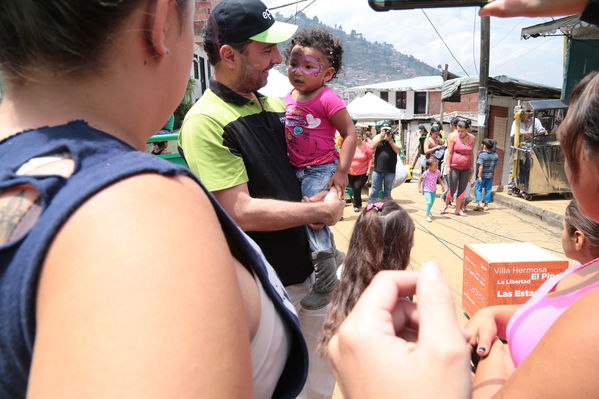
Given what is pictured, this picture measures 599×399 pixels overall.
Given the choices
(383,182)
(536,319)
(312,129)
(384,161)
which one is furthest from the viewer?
(383,182)

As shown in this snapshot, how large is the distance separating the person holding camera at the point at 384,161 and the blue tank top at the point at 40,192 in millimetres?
9205

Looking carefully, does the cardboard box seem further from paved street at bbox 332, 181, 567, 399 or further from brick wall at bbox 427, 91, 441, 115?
brick wall at bbox 427, 91, 441, 115

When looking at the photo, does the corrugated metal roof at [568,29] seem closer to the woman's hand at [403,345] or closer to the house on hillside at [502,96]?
the house on hillside at [502,96]

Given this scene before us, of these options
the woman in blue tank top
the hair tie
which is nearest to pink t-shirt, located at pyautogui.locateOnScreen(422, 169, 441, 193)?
the hair tie

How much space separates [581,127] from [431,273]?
79 centimetres

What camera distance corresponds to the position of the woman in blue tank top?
18.2 inches

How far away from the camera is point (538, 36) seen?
901cm

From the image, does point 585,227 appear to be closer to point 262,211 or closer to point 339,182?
point 339,182

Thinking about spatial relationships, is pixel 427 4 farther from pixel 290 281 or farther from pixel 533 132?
pixel 533 132

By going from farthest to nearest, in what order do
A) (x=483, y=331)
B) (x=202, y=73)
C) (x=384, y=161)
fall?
(x=202, y=73) < (x=384, y=161) < (x=483, y=331)

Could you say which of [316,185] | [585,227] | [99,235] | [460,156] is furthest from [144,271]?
[460,156]

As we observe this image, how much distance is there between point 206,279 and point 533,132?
1212 centimetres

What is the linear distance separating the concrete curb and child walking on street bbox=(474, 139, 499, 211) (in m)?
0.69

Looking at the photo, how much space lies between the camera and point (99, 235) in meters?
0.49
